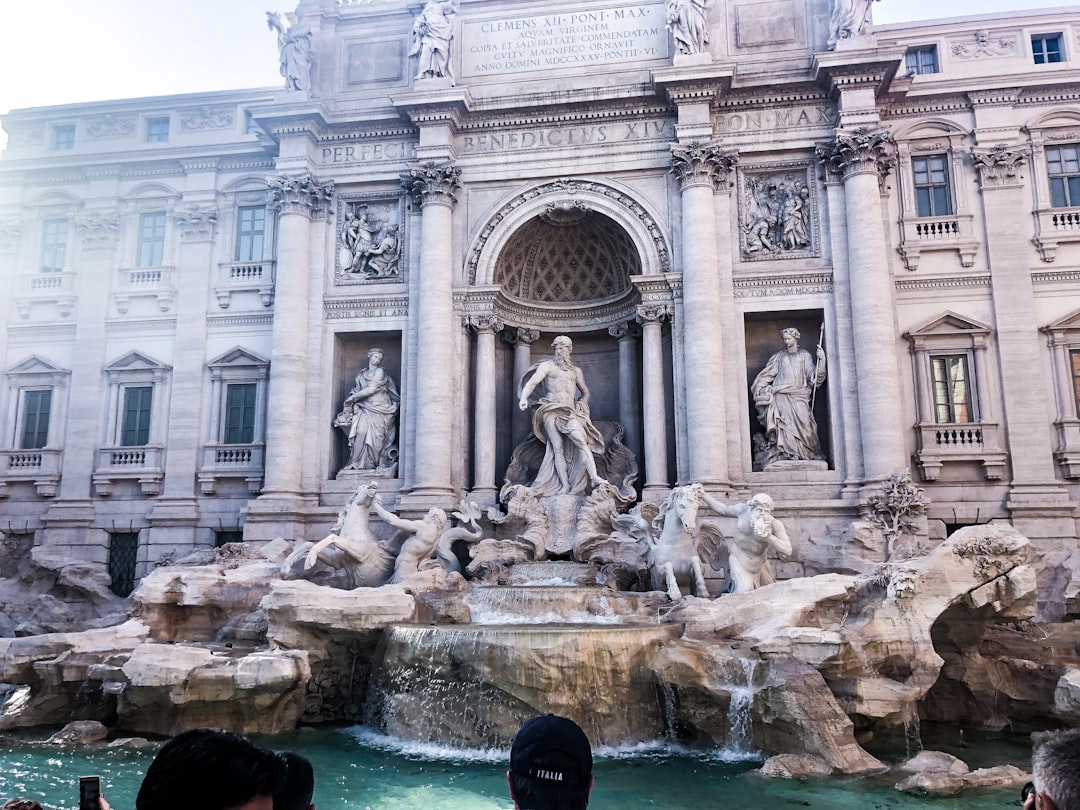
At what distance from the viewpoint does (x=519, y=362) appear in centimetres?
2162

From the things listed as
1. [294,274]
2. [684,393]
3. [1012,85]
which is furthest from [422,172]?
[1012,85]

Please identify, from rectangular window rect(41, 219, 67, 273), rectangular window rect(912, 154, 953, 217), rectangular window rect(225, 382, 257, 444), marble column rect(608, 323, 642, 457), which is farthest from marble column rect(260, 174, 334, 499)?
rectangular window rect(912, 154, 953, 217)

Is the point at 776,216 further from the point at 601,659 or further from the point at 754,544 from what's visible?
the point at 601,659

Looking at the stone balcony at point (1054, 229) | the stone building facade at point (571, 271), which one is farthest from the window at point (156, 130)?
the stone balcony at point (1054, 229)

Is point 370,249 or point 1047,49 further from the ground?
point 1047,49

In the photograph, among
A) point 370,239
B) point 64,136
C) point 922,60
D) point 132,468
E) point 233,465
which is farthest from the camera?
point 64,136

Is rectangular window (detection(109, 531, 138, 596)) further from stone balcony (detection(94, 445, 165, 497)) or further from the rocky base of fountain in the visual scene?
the rocky base of fountain

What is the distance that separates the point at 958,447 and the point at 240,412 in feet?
53.5

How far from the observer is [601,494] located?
18.1 metres

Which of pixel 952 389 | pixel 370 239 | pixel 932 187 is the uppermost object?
pixel 932 187

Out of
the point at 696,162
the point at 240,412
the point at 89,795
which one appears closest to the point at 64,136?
the point at 240,412

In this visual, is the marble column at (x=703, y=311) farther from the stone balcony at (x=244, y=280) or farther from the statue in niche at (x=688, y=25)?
the stone balcony at (x=244, y=280)

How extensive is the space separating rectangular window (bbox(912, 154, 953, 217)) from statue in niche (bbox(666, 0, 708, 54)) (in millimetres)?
5731

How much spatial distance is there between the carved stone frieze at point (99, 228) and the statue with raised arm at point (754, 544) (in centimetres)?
1749
